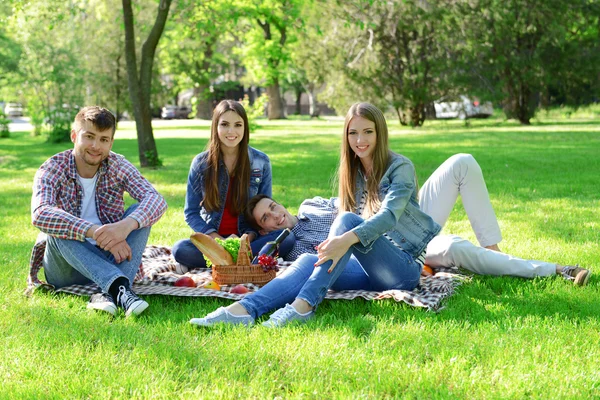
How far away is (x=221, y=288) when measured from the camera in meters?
5.11

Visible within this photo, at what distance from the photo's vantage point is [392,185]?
4.62m

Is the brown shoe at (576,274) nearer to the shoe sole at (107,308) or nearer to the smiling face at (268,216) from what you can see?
the smiling face at (268,216)

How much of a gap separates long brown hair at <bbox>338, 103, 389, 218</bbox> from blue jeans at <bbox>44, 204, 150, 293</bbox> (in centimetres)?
135

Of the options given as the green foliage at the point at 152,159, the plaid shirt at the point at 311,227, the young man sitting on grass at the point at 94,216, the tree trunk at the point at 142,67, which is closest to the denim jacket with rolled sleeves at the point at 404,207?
the plaid shirt at the point at 311,227

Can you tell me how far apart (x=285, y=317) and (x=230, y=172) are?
212cm

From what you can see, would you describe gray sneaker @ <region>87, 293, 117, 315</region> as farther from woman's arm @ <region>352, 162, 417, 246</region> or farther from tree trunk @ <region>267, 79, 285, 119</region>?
tree trunk @ <region>267, 79, 285, 119</region>

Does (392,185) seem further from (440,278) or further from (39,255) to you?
(39,255)

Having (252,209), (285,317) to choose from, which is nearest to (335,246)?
(285,317)

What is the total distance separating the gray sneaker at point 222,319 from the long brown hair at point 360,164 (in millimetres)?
1105

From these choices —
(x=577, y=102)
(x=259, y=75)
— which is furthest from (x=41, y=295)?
(x=259, y=75)

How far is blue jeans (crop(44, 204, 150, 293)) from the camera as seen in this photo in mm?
4613

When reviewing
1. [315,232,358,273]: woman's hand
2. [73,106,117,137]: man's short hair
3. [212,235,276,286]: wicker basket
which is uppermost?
[73,106,117,137]: man's short hair

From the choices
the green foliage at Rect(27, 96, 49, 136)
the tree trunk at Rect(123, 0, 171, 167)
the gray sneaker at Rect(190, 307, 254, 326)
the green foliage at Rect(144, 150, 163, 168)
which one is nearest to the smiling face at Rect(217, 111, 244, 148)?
the gray sneaker at Rect(190, 307, 254, 326)

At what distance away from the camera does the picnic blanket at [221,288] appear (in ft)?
15.2
